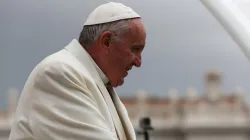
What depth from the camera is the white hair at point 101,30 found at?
2.26 metres

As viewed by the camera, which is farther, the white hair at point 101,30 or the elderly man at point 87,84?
the white hair at point 101,30

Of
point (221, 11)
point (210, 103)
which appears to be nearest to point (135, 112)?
point (210, 103)

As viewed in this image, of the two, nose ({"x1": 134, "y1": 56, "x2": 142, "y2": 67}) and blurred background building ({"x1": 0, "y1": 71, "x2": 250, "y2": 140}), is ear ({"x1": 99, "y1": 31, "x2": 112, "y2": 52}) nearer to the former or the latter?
nose ({"x1": 134, "y1": 56, "x2": 142, "y2": 67})

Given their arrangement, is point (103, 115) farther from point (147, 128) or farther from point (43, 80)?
point (147, 128)

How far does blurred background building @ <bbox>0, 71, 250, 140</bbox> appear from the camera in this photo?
40.1m

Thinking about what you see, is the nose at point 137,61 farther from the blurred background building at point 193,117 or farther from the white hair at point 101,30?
the blurred background building at point 193,117

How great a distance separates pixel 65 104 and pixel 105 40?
7.3 inches

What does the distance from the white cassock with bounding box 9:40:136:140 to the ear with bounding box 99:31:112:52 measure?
49 mm

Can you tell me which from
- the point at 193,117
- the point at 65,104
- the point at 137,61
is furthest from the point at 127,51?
the point at 193,117

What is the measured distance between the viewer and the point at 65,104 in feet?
7.09

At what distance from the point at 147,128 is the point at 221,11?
5.99 metres

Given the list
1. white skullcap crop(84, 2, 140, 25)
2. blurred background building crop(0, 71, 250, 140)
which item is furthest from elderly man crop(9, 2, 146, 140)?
blurred background building crop(0, 71, 250, 140)

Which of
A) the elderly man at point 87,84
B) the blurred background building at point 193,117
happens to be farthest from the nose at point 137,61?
the blurred background building at point 193,117

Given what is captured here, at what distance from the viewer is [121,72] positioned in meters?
2.29
